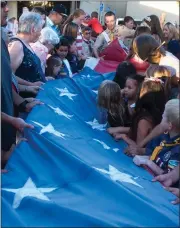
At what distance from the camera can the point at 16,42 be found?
3510 millimetres

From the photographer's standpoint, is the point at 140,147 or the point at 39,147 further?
the point at 140,147

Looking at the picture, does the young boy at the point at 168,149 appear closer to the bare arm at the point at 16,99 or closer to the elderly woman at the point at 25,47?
the bare arm at the point at 16,99

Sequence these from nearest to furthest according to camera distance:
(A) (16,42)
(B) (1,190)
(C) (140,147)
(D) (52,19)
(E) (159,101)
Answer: (B) (1,190) → (C) (140,147) → (E) (159,101) → (A) (16,42) → (D) (52,19)

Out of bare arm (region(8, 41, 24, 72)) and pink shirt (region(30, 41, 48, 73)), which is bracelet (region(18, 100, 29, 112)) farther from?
pink shirt (region(30, 41, 48, 73))

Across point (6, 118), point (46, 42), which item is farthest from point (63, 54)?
point (6, 118)

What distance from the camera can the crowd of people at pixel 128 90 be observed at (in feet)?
8.74

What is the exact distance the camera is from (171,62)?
3646mm

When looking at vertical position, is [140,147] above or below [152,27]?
below

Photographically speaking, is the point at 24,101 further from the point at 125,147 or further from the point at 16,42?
the point at 125,147

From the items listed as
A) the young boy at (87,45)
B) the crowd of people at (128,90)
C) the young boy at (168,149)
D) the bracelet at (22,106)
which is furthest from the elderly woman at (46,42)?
the young boy at (168,149)

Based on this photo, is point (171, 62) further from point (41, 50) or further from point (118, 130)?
point (41, 50)

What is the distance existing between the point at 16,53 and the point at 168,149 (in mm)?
1640

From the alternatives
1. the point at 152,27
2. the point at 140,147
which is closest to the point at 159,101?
the point at 140,147

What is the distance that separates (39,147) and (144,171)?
741 mm
